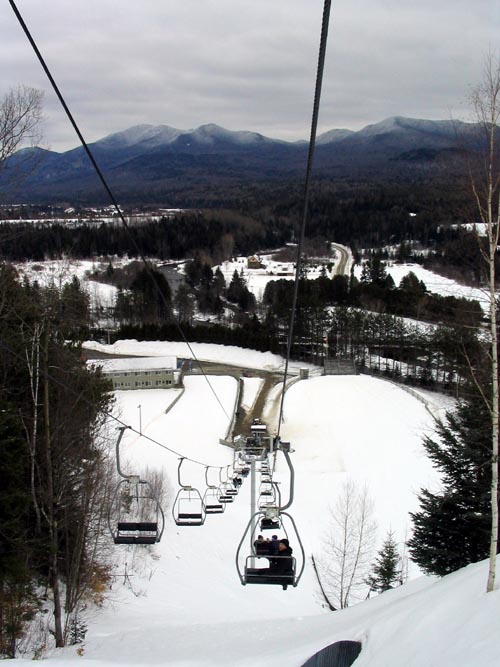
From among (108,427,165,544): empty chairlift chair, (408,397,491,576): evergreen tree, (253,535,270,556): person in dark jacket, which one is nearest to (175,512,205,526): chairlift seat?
(108,427,165,544): empty chairlift chair

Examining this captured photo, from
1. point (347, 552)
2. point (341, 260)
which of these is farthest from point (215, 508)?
point (341, 260)

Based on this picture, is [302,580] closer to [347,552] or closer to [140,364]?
[347,552]

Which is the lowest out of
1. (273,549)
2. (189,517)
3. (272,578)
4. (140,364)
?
(140,364)

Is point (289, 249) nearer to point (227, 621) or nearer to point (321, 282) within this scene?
point (321, 282)

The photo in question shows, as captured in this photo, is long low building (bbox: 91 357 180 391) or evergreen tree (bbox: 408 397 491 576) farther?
long low building (bbox: 91 357 180 391)

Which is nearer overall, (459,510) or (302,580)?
(459,510)

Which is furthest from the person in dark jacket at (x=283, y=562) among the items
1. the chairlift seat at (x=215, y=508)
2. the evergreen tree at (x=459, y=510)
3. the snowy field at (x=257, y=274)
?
the snowy field at (x=257, y=274)

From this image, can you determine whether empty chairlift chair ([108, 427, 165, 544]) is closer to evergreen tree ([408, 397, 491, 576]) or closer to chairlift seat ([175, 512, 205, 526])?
chairlift seat ([175, 512, 205, 526])

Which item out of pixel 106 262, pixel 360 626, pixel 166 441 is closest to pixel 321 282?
pixel 166 441
